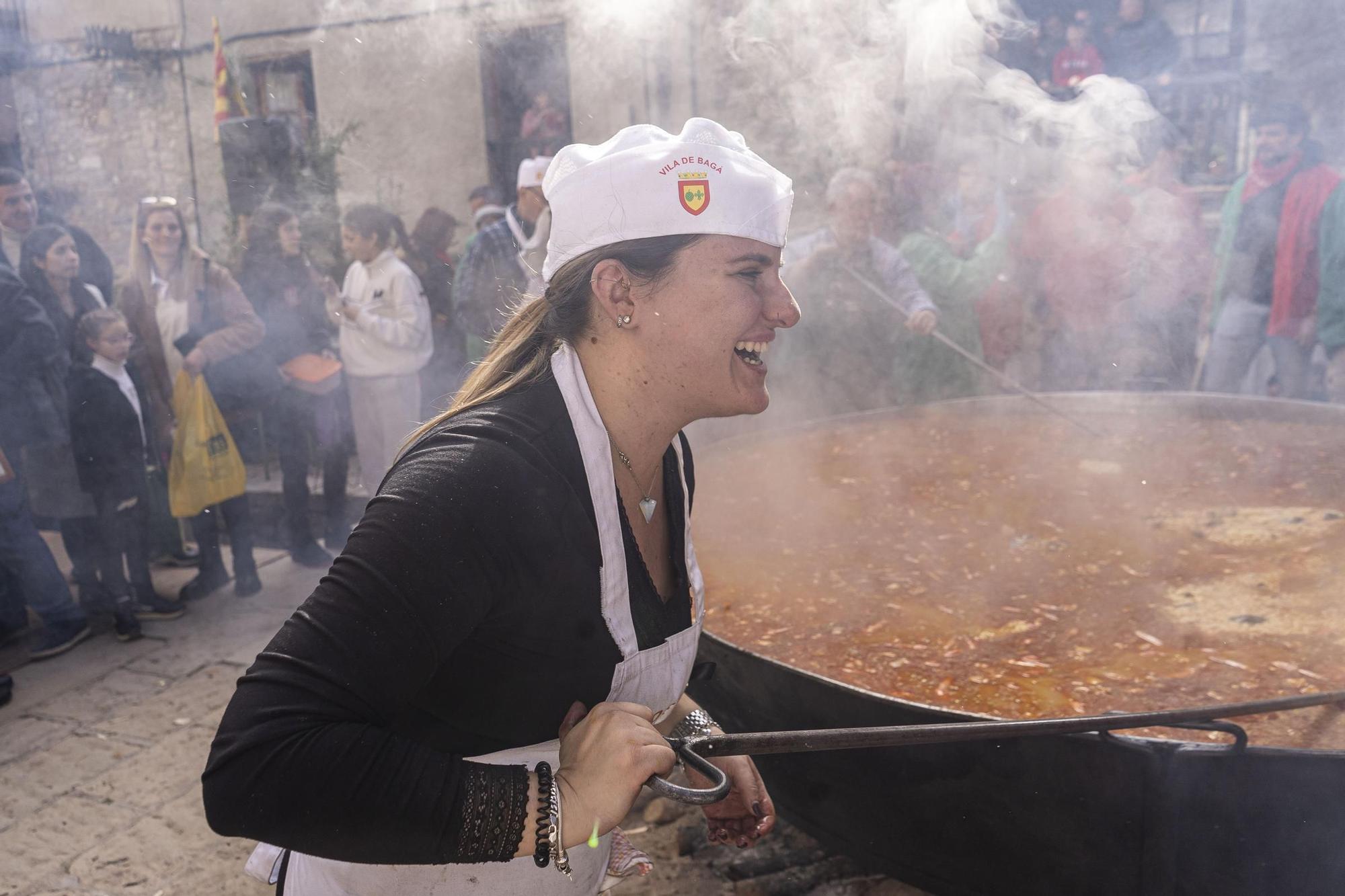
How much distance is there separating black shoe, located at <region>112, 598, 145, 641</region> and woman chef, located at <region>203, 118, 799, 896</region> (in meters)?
4.29

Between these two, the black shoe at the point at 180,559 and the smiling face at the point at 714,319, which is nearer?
the smiling face at the point at 714,319

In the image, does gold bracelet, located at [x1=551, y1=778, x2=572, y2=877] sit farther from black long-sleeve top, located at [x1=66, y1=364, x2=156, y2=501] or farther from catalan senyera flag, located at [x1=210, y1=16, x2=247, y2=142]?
catalan senyera flag, located at [x1=210, y1=16, x2=247, y2=142]

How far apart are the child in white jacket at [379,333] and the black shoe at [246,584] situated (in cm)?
105

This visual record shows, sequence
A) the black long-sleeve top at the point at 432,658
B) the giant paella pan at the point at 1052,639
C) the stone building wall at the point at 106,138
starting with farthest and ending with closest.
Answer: the stone building wall at the point at 106,138 < the giant paella pan at the point at 1052,639 < the black long-sleeve top at the point at 432,658

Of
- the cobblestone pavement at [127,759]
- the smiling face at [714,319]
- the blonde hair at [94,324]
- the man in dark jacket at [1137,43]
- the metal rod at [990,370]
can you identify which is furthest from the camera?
the man in dark jacket at [1137,43]

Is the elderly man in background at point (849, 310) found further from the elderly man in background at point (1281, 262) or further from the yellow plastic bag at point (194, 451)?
the yellow plastic bag at point (194, 451)

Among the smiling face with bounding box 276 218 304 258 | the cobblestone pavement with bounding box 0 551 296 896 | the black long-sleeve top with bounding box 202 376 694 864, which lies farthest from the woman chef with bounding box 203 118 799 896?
the smiling face with bounding box 276 218 304 258

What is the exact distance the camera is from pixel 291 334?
6629 mm

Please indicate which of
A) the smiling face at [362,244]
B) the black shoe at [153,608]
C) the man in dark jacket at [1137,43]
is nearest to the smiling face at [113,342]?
the black shoe at [153,608]

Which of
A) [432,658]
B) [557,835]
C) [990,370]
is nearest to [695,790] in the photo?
[557,835]

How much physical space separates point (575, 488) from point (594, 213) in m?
0.49

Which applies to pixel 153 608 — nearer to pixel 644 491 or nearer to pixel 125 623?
pixel 125 623

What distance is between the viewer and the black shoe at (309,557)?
21.8 ft

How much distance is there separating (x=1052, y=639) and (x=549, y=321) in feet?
6.41
